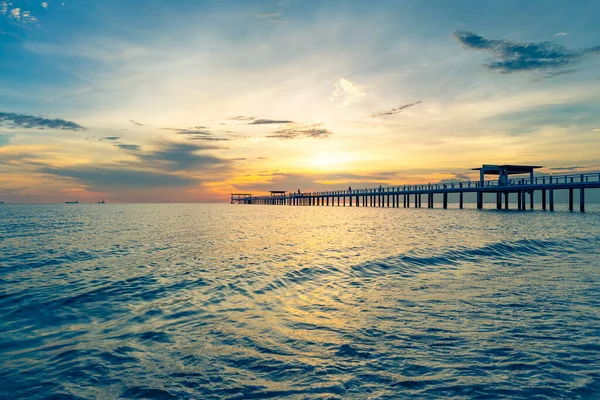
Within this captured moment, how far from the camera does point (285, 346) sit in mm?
5934

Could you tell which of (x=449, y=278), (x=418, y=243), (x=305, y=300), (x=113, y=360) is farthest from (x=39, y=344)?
(x=418, y=243)

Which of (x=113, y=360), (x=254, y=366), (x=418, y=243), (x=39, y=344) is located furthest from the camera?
(x=418, y=243)

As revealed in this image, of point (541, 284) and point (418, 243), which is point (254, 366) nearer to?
point (541, 284)

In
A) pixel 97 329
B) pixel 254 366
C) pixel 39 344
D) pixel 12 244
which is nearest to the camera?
pixel 254 366

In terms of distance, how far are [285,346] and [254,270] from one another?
7224mm

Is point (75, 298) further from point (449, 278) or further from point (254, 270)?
point (449, 278)

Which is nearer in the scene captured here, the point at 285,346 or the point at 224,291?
the point at 285,346

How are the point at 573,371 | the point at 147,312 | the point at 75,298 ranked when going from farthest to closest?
1. the point at 75,298
2. the point at 147,312
3. the point at 573,371

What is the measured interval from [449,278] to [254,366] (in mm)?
7680

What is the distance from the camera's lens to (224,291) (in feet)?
32.6

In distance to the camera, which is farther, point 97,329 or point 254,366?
point 97,329

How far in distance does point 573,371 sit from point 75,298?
34.4 ft

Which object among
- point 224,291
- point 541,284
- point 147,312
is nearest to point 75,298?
point 147,312

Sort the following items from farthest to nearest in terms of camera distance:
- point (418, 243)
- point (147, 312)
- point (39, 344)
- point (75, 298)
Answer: point (418, 243) → point (75, 298) → point (147, 312) → point (39, 344)
